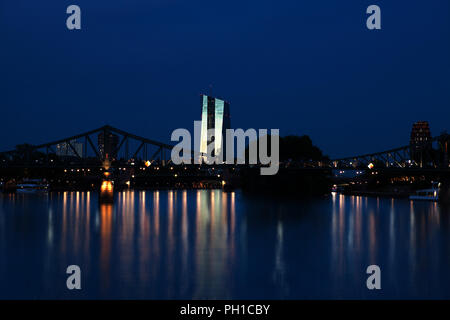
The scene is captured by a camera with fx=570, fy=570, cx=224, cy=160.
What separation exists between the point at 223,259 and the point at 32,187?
357 ft

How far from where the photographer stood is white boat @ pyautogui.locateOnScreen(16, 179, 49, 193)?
12619 cm

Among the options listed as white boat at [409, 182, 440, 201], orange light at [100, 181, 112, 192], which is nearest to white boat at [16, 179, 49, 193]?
orange light at [100, 181, 112, 192]

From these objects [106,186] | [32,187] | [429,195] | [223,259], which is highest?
[32,187]

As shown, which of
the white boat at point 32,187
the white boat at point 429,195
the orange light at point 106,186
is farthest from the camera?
the white boat at point 32,187

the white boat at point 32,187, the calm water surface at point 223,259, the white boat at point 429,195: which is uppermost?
the white boat at point 32,187

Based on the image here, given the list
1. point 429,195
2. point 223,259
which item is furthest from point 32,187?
point 223,259

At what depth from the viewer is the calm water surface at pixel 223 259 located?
66.7 ft

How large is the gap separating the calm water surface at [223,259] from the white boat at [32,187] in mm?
82004

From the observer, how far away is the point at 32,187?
127 meters

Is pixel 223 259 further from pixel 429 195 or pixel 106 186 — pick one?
pixel 429 195

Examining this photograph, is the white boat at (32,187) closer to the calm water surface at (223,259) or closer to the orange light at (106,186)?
the orange light at (106,186)

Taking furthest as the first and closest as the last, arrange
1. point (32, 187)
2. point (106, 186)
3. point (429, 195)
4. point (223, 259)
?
point (32, 187)
point (429, 195)
point (106, 186)
point (223, 259)

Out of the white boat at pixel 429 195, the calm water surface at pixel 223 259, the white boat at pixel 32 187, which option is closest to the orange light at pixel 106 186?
the calm water surface at pixel 223 259
